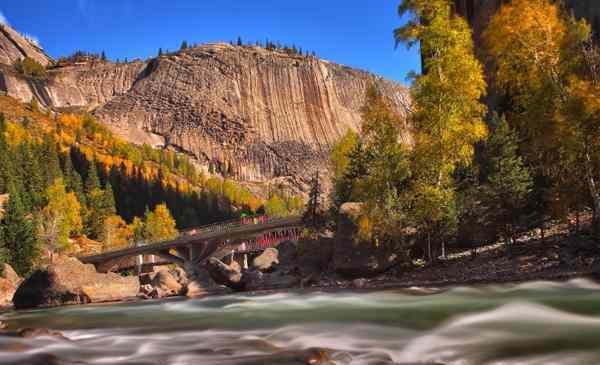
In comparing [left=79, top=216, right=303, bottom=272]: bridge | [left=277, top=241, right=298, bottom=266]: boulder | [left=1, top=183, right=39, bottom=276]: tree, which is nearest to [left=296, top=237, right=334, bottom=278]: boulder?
[left=277, top=241, right=298, bottom=266]: boulder

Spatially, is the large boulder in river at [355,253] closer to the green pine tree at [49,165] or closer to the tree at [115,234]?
the tree at [115,234]

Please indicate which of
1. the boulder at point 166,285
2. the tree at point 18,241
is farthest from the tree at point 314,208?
the tree at point 18,241

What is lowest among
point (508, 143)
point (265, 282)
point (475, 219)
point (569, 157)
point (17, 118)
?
point (265, 282)

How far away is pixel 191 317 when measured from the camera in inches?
551

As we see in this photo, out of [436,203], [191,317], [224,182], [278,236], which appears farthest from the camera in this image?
[224,182]

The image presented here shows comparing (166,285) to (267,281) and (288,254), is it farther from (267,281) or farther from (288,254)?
(288,254)

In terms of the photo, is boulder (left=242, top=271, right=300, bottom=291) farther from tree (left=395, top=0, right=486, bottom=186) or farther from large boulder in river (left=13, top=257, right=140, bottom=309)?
tree (left=395, top=0, right=486, bottom=186)

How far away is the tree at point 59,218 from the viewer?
243 feet

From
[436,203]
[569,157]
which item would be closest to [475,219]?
[436,203]

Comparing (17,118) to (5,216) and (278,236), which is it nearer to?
(5,216)

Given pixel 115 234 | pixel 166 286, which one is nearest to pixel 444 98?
pixel 166 286

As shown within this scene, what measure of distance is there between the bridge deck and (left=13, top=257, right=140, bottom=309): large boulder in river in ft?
115

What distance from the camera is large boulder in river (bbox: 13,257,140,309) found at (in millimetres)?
26047

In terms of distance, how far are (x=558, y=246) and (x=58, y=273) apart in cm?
2465
